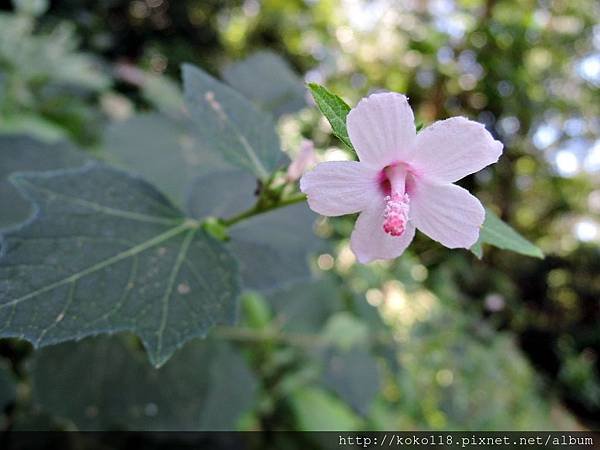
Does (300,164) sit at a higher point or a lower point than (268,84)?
higher

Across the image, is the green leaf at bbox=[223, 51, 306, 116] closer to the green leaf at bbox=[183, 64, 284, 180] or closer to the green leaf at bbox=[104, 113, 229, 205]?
the green leaf at bbox=[104, 113, 229, 205]

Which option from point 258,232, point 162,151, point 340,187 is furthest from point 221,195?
point 162,151

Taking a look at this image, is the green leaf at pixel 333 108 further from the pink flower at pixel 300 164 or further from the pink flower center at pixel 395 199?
the pink flower at pixel 300 164

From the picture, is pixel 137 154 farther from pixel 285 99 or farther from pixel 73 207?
pixel 73 207

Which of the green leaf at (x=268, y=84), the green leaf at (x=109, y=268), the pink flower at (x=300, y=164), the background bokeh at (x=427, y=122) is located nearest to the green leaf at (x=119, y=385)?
the background bokeh at (x=427, y=122)

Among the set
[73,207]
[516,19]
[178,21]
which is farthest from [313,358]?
[178,21]

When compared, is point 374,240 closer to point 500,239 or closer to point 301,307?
point 500,239

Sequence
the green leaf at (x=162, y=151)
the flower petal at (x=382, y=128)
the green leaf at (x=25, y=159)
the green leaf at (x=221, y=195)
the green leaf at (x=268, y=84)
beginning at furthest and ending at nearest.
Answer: the green leaf at (x=268, y=84), the green leaf at (x=162, y=151), the green leaf at (x=25, y=159), the green leaf at (x=221, y=195), the flower petal at (x=382, y=128)
